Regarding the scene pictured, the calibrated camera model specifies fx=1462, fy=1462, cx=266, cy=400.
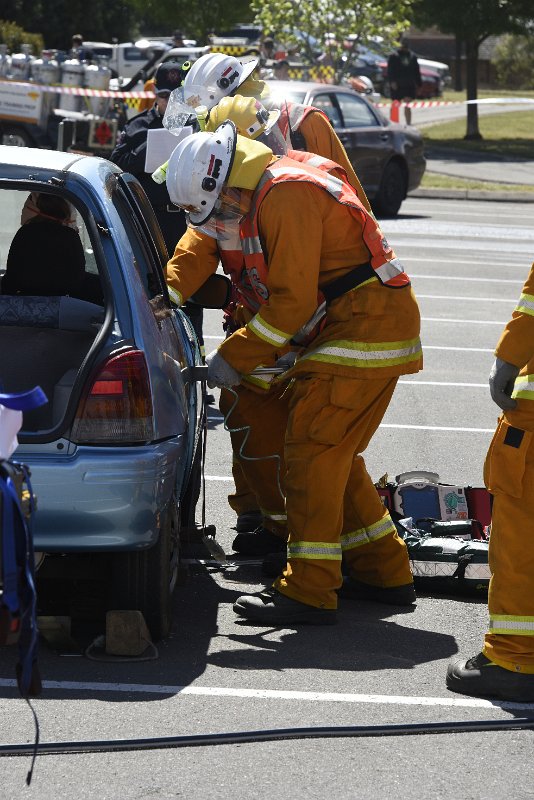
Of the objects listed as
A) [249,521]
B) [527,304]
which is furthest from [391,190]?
[527,304]

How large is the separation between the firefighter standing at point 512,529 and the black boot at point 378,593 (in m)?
0.95

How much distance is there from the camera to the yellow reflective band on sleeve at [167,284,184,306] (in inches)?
229

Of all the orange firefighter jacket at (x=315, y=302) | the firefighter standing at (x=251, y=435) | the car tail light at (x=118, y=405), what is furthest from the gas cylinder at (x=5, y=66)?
the car tail light at (x=118, y=405)

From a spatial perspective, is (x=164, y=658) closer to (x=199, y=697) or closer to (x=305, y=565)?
(x=199, y=697)

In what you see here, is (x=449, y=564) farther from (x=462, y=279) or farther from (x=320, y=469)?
(x=462, y=279)

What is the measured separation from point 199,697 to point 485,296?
9.63 m

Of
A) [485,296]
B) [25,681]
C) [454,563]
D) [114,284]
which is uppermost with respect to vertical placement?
[114,284]

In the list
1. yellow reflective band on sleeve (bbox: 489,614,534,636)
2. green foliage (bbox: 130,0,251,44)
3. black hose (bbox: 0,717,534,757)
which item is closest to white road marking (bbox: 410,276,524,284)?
yellow reflective band on sleeve (bbox: 489,614,534,636)

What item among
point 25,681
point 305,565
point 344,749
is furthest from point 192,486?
point 25,681

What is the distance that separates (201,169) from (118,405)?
94 cm

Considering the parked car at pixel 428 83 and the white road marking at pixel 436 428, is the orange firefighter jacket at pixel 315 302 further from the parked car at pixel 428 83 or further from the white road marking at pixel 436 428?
the parked car at pixel 428 83

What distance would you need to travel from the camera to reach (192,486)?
6.21 meters

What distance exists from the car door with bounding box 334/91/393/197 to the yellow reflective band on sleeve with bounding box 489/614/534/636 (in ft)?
47.3

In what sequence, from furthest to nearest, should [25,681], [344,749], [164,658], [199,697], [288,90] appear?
[288,90] → [164,658] → [199,697] → [344,749] → [25,681]
